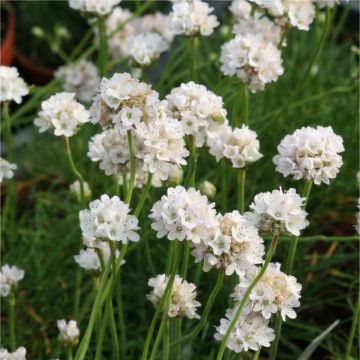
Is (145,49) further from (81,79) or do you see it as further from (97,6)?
(81,79)

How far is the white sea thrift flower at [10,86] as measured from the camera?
149 centimetres

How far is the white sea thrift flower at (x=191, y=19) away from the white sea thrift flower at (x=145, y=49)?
9cm

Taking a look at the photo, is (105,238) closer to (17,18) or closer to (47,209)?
(47,209)

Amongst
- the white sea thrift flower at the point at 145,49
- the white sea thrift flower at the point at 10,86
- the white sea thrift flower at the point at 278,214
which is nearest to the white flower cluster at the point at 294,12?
the white sea thrift flower at the point at 145,49

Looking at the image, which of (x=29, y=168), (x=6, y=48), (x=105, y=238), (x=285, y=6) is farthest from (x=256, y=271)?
(x=6, y=48)

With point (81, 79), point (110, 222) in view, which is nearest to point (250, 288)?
point (110, 222)

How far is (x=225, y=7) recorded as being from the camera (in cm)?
282

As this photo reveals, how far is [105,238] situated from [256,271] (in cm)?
21

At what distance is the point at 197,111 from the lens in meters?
1.22

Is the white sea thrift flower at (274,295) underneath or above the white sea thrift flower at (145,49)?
underneath

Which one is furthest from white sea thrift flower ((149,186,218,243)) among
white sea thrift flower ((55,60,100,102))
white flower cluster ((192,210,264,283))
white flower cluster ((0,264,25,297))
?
white sea thrift flower ((55,60,100,102))

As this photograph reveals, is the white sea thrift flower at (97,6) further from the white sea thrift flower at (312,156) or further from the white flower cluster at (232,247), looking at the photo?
the white flower cluster at (232,247)

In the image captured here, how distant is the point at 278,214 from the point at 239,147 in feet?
0.83

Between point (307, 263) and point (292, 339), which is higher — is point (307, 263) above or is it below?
above
